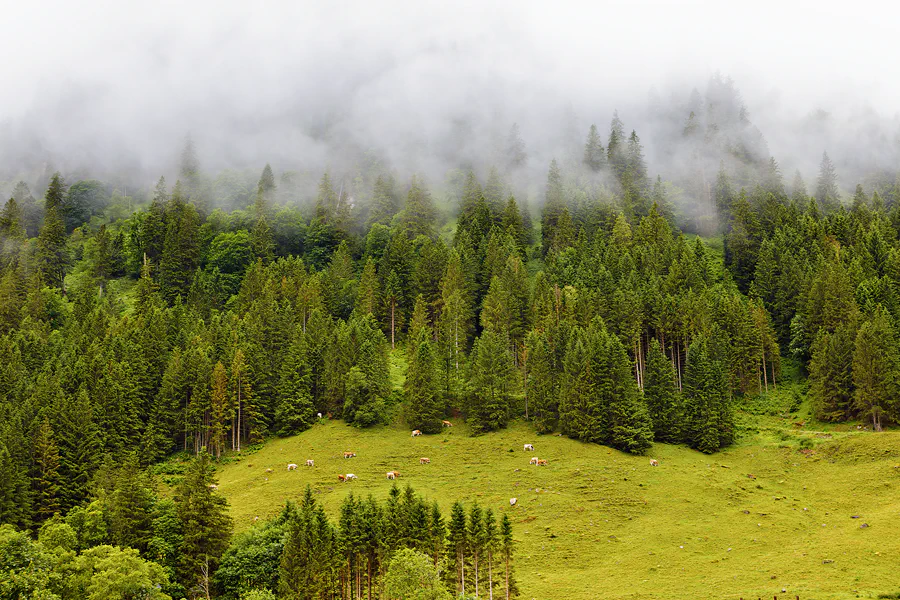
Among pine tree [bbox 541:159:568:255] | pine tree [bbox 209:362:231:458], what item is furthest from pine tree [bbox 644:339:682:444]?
pine tree [bbox 209:362:231:458]

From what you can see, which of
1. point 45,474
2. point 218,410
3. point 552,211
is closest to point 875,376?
point 552,211

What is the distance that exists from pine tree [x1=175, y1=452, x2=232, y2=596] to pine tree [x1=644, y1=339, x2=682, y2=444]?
207 ft

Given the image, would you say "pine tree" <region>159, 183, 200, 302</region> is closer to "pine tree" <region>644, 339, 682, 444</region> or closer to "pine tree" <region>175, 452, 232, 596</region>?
"pine tree" <region>175, 452, 232, 596</region>

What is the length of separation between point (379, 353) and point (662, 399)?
47779mm

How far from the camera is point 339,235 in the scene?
181500 mm

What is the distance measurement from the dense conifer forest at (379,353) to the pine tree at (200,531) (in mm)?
236

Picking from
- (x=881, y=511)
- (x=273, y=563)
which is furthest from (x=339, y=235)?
(x=881, y=511)

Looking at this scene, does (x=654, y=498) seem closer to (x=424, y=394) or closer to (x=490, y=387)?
(x=490, y=387)

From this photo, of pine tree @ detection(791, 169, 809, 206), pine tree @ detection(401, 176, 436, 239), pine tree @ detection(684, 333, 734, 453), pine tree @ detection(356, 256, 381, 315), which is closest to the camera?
pine tree @ detection(684, 333, 734, 453)

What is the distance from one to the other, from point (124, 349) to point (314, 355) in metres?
31.9

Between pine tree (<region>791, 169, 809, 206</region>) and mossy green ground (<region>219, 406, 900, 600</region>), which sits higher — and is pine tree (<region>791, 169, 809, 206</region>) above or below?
above

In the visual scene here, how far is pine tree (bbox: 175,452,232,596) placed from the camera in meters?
60.5

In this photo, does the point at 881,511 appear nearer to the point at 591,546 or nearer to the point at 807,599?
the point at 807,599

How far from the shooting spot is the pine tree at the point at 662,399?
9812 centimetres
